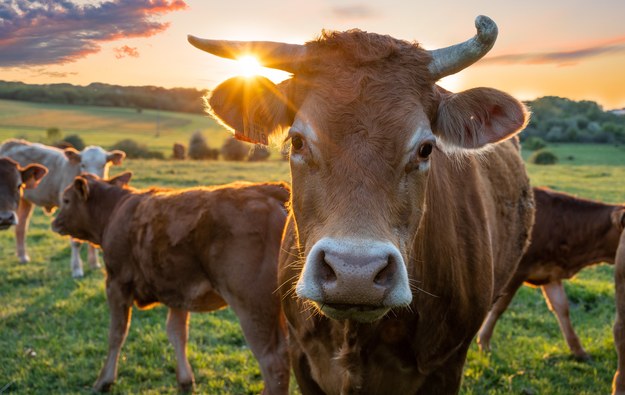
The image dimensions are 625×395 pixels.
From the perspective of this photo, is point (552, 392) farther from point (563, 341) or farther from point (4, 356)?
point (4, 356)

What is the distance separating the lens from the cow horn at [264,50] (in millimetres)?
3152

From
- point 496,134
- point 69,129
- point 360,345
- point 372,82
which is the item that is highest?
point 372,82

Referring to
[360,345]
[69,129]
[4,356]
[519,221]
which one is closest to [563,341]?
[519,221]

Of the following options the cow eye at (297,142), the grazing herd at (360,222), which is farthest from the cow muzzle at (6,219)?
the cow eye at (297,142)

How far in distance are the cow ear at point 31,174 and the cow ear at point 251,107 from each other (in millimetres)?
7117

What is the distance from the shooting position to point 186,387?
576 cm

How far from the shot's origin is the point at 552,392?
18.7ft

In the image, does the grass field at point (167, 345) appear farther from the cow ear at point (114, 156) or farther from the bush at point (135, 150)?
the bush at point (135, 150)

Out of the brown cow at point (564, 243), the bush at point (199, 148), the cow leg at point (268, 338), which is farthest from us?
the bush at point (199, 148)

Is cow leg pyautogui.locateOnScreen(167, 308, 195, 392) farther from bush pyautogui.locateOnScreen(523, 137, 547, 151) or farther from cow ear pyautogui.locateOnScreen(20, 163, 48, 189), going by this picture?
bush pyautogui.locateOnScreen(523, 137, 547, 151)

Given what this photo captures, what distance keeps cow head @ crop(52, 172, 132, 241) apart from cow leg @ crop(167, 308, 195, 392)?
5.40 feet

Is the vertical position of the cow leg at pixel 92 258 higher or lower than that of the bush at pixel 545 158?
higher

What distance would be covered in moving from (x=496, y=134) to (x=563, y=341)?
483 centimetres

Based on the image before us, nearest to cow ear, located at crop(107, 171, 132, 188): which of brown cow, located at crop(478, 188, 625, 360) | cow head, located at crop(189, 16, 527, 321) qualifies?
→ cow head, located at crop(189, 16, 527, 321)
